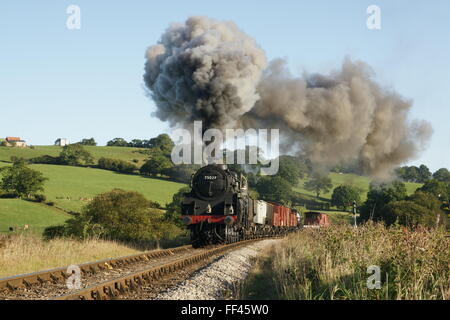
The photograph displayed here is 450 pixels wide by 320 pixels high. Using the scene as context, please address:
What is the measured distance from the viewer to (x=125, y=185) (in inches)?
3004

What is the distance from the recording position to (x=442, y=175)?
133500 mm

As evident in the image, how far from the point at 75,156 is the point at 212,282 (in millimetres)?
89618

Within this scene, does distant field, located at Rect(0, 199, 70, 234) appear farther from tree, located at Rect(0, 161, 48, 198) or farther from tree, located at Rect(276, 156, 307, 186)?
tree, located at Rect(276, 156, 307, 186)

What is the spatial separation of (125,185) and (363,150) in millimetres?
57103

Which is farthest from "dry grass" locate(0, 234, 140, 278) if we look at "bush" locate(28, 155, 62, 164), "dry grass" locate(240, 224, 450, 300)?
"bush" locate(28, 155, 62, 164)

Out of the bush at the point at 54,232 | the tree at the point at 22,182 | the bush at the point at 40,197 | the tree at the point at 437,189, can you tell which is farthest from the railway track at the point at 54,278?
the tree at the point at 437,189

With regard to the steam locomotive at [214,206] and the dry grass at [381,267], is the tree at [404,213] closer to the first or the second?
the steam locomotive at [214,206]

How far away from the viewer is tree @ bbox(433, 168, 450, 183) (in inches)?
5182

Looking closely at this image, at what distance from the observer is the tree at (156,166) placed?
289 feet

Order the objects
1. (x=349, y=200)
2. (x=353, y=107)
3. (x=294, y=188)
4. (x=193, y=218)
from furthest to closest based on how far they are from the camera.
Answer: (x=294, y=188) < (x=349, y=200) < (x=353, y=107) < (x=193, y=218)

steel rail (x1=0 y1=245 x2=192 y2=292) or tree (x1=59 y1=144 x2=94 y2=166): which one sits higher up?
tree (x1=59 y1=144 x2=94 y2=166)

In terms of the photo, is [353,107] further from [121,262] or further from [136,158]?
[136,158]

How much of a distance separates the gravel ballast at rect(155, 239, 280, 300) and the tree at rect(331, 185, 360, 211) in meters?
61.5
